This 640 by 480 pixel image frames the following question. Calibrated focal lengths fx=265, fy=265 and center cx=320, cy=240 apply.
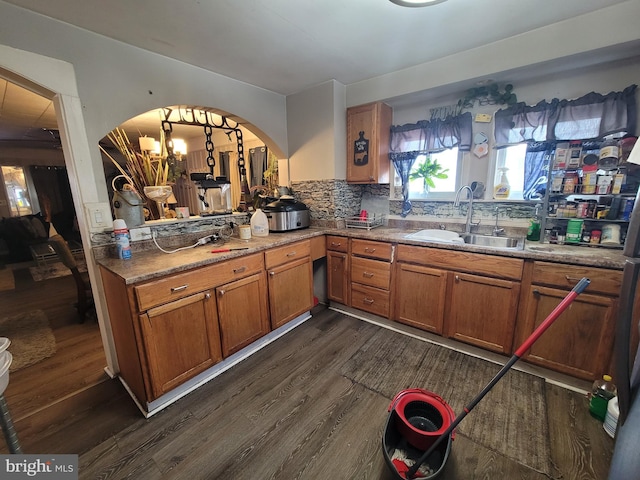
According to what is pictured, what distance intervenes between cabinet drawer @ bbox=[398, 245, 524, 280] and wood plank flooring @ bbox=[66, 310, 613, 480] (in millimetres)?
788

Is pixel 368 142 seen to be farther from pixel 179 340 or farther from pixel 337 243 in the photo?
pixel 179 340

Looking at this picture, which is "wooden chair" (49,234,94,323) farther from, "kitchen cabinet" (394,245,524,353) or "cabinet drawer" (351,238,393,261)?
"kitchen cabinet" (394,245,524,353)

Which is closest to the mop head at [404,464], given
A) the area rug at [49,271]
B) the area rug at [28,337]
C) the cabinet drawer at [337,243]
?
the cabinet drawer at [337,243]

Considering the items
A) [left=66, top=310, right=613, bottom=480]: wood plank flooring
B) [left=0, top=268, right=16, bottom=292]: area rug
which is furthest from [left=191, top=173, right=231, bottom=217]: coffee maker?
[left=0, top=268, right=16, bottom=292]: area rug

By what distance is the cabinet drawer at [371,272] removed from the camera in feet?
7.70

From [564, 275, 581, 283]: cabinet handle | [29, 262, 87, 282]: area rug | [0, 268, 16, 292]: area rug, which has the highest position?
[564, 275, 581, 283]: cabinet handle

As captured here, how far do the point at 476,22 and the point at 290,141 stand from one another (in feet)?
6.02

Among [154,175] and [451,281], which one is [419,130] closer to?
[451,281]

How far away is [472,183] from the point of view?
2373mm

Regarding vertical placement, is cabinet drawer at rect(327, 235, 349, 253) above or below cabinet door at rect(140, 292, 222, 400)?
above

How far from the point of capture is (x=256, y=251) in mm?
1983

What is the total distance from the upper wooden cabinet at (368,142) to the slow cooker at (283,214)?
0.66m

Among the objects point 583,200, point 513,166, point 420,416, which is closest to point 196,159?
point 513,166

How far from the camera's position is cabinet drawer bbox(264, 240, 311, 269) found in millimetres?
2104
